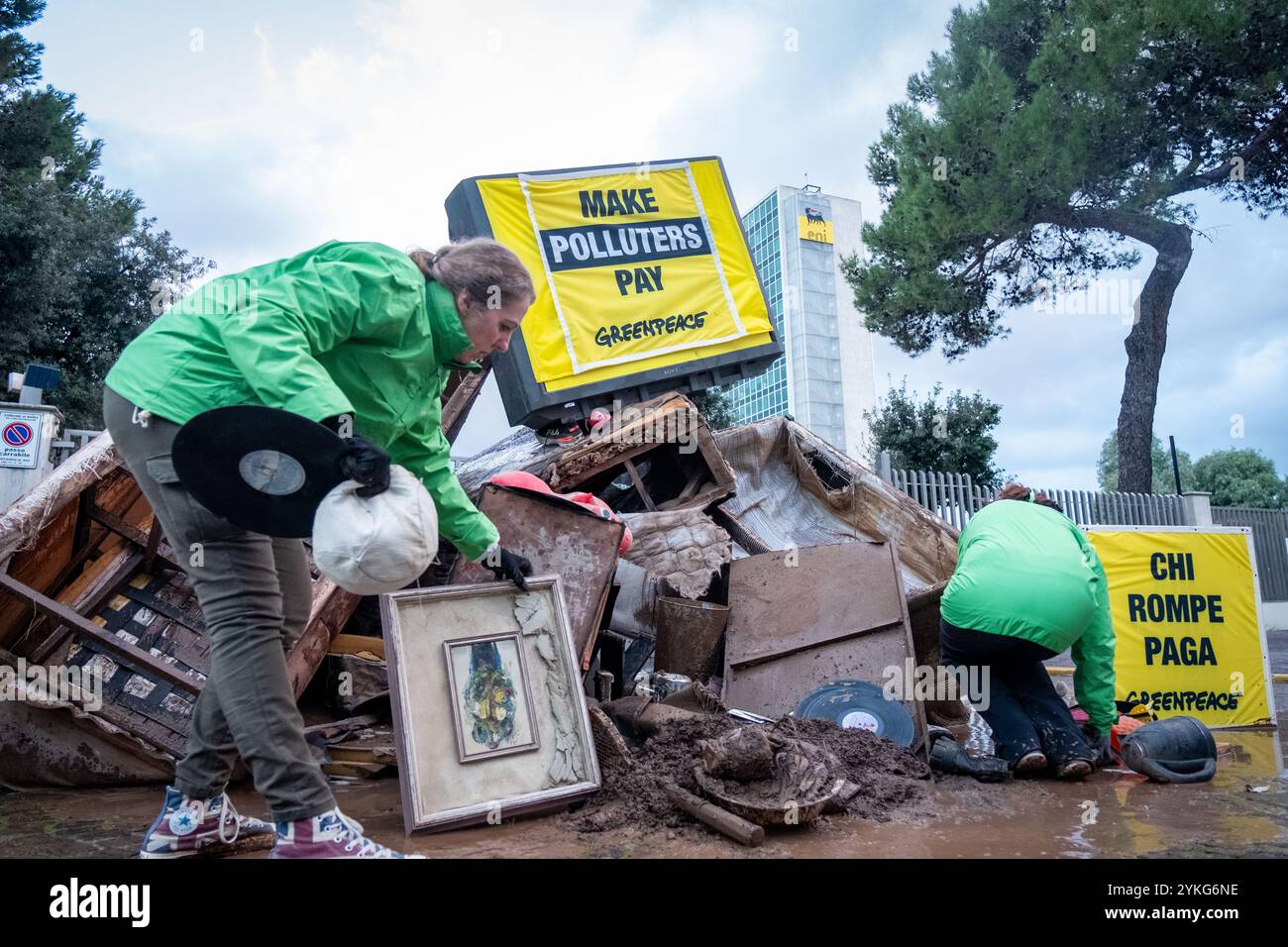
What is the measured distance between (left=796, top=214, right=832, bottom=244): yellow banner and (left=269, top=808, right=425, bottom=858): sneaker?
5145cm

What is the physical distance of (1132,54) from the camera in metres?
12.2

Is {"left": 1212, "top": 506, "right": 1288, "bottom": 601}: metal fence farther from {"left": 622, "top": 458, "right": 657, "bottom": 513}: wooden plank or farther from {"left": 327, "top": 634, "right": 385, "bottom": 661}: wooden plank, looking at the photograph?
{"left": 327, "top": 634, "right": 385, "bottom": 661}: wooden plank

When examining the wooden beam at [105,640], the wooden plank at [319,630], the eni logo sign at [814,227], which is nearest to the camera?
the wooden beam at [105,640]

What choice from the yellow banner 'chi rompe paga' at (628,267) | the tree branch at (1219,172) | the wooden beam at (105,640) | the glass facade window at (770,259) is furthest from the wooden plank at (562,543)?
the glass facade window at (770,259)

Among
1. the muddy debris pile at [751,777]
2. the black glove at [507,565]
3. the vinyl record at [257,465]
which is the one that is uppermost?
the vinyl record at [257,465]

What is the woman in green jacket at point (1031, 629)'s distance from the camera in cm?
339

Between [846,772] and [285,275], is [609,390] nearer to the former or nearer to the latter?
[846,772]

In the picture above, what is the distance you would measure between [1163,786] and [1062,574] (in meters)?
0.90

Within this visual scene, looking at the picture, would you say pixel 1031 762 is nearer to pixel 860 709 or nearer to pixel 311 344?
pixel 860 709

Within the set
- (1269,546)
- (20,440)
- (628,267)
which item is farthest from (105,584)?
(1269,546)

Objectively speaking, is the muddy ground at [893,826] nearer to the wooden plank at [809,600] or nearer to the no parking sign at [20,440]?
the wooden plank at [809,600]

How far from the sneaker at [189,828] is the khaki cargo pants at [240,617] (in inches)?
11.2
